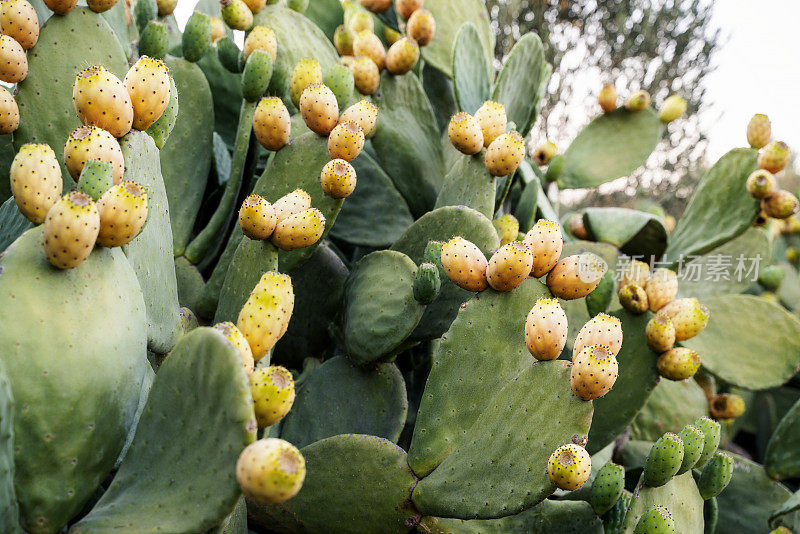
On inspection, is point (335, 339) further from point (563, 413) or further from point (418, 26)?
point (418, 26)

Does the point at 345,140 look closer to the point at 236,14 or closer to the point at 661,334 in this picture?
the point at 236,14

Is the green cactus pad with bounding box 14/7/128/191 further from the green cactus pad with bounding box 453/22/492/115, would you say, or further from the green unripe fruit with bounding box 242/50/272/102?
the green cactus pad with bounding box 453/22/492/115

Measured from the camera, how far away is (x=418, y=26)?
158cm

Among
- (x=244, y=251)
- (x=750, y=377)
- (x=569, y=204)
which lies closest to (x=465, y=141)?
(x=244, y=251)

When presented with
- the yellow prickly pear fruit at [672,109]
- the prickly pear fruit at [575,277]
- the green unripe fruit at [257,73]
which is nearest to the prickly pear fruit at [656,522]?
the prickly pear fruit at [575,277]

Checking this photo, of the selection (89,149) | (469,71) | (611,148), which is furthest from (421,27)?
(89,149)

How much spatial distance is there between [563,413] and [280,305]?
14.6 inches

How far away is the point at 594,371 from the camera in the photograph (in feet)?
2.58

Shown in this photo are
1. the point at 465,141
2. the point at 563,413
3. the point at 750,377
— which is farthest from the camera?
the point at 750,377

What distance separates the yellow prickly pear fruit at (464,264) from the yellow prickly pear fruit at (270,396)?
0.39 meters

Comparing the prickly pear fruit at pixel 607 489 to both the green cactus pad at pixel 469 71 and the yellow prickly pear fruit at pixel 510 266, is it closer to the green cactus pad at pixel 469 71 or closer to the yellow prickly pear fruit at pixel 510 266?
the yellow prickly pear fruit at pixel 510 266

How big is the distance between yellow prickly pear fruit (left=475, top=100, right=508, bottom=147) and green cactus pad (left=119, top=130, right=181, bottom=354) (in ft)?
1.78

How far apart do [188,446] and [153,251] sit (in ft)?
1.13

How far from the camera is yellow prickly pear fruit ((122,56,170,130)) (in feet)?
2.67
